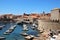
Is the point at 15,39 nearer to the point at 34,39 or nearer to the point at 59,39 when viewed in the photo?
the point at 34,39

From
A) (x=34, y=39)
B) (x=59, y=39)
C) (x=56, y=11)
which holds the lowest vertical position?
(x=34, y=39)

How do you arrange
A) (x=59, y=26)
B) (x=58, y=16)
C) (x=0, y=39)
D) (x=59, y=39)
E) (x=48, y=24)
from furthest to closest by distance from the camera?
1. (x=58, y=16)
2. (x=48, y=24)
3. (x=59, y=26)
4. (x=0, y=39)
5. (x=59, y=39)

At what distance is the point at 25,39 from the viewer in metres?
23.4

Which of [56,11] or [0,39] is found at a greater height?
[56,11]

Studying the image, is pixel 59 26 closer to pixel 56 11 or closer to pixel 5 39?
pixel 5 39

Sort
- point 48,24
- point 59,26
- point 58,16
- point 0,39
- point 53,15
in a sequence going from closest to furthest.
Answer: point 0,39 → point 59,26 → point 48,24 → point 58,16 → point 53,15

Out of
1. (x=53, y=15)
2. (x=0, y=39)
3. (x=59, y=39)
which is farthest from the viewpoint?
(x=53, y=15)

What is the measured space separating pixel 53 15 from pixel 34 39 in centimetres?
1922

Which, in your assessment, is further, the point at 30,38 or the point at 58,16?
the point at 58,16

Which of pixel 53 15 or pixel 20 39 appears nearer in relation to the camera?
pixel 20 39

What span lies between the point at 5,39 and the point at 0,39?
3.73 feet

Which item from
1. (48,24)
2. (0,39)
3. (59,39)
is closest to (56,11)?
(48,24)

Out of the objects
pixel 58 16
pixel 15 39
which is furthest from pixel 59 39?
pixel 58 16

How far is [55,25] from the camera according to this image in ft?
87.8
